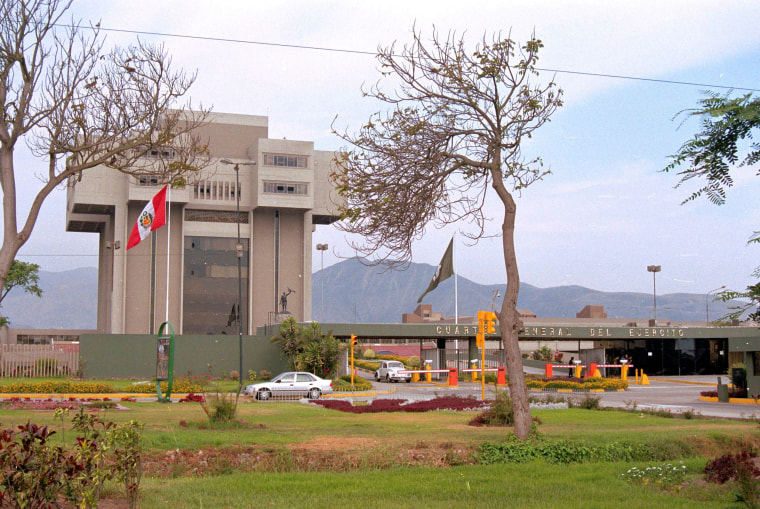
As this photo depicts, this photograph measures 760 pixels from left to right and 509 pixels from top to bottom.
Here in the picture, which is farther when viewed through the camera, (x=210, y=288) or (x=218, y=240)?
(x=218, y=240)

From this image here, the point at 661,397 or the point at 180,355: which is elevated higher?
the point at 180,355

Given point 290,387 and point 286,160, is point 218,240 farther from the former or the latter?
point 290,387

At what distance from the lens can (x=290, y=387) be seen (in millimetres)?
35438

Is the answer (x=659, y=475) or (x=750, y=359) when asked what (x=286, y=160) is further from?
(x=659, y=475)

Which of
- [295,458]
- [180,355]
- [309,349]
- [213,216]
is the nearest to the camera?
[295,458]

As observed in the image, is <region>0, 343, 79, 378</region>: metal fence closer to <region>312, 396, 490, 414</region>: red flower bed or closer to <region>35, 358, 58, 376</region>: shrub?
<region>35, 358, 58, 376</region>: shrub

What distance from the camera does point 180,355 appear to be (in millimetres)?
48562

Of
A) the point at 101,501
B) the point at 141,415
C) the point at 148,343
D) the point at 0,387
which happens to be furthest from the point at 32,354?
the point at 101,501

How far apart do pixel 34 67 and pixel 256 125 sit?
66.4 metres

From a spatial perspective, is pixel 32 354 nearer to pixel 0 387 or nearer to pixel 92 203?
pixel 0 387

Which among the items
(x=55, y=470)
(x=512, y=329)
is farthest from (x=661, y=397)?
(x=55, y=470)

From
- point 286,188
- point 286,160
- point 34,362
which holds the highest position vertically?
point 286,160

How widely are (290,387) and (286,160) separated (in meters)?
42.0

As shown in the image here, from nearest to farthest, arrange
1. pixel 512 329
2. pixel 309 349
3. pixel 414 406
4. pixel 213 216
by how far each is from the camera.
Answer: pixel 512 329 < pixel 414 406 < pixel 309 349 < pixel 213 216
